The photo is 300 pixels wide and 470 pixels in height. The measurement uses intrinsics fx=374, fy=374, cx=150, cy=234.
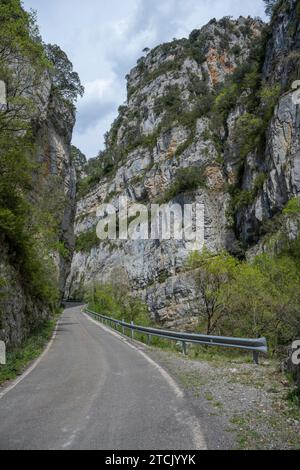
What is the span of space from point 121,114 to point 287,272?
285 ft

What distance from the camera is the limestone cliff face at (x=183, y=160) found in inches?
1597

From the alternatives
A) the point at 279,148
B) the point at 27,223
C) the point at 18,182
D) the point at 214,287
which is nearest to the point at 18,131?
the point at 18,182

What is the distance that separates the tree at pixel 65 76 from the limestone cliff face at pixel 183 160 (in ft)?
60.9

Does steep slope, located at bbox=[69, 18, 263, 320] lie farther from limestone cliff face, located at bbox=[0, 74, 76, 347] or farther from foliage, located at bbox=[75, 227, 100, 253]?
limestone cliff face, located at bbox=[0, 74, 76, 347]

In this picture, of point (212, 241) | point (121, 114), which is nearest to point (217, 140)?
point (212, 241)

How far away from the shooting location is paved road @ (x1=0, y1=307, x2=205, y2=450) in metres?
4.75

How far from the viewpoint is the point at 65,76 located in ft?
160
